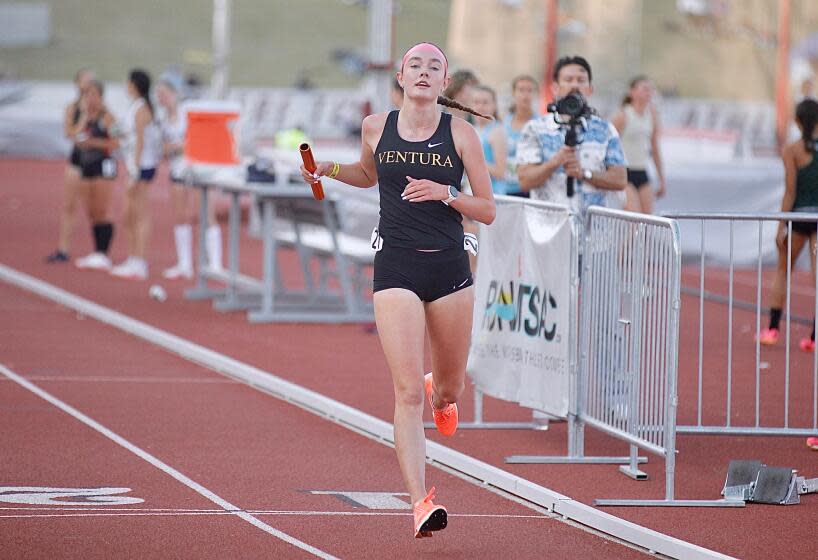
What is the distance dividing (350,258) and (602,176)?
6296 mm

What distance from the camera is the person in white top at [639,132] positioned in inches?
643

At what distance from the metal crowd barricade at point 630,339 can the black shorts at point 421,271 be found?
1250 mm

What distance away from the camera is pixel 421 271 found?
732 cm

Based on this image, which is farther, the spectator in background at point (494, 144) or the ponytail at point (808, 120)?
the ponytail at point (808, 120)

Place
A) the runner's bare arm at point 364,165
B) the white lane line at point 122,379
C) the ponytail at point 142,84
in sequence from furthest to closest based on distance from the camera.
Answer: the ponytail at point 142,84 → the white lane line at point 122,379 → the runner's bare arm at point 364,165

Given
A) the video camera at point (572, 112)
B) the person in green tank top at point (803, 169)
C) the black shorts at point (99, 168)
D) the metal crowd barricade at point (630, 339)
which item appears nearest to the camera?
the metal crowd barricade at point (630, 339)

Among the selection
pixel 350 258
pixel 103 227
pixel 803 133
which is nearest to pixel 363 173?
pixel 803 133

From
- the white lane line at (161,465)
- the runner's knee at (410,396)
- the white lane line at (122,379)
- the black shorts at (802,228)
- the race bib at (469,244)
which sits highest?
the race bib at (469,244)

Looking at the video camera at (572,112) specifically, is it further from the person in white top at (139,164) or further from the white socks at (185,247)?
the white socks at (185,247)

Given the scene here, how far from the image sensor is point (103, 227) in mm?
20391

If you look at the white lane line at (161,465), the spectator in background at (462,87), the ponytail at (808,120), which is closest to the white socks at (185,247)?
the white lane line at (161,465)

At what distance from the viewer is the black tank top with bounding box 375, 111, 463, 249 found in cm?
730

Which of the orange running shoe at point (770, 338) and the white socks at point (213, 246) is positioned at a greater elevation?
the white socks at point (213, 246)

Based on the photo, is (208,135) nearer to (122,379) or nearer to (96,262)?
(96,262)
